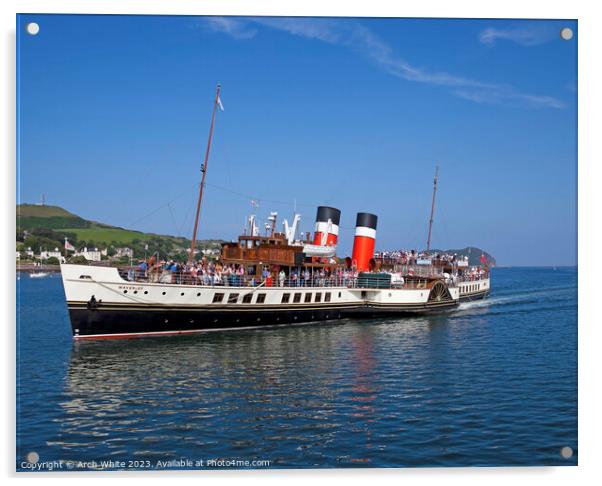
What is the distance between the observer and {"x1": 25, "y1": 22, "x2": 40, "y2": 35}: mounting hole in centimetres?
1234

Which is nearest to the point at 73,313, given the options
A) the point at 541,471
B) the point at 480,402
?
the point at 480,402

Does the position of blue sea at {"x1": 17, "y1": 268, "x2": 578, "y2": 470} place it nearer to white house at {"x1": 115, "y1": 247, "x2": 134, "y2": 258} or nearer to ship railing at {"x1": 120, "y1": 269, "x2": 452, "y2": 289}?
ship railing at {"x1": 120, "y1": 269, "x2": 452, "y2": 289}

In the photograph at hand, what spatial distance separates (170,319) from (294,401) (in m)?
12.4

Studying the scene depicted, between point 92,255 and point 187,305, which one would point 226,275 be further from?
point 92,255

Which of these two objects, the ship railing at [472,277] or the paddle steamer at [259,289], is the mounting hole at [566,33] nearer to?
the paddle steamer at [259,289]

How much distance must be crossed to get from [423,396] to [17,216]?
11547mm

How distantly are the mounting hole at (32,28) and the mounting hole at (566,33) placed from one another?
11199mm

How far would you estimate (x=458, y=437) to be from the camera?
1332 centimetres

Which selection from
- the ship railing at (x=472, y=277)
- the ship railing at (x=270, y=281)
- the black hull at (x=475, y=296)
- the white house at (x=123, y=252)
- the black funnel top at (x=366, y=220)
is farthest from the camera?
the ship railing at (x=472, y=277)

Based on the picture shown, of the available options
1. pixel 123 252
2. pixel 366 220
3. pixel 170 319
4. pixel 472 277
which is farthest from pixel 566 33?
pixel 472 277

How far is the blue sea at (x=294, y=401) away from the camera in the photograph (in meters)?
12.2

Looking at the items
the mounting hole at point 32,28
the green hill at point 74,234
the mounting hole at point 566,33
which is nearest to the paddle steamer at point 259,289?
the green hill at point 74,234

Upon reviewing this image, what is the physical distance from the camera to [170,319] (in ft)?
88.8

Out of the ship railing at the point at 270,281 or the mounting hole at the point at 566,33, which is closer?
the mounting hole at the point at 566,33
